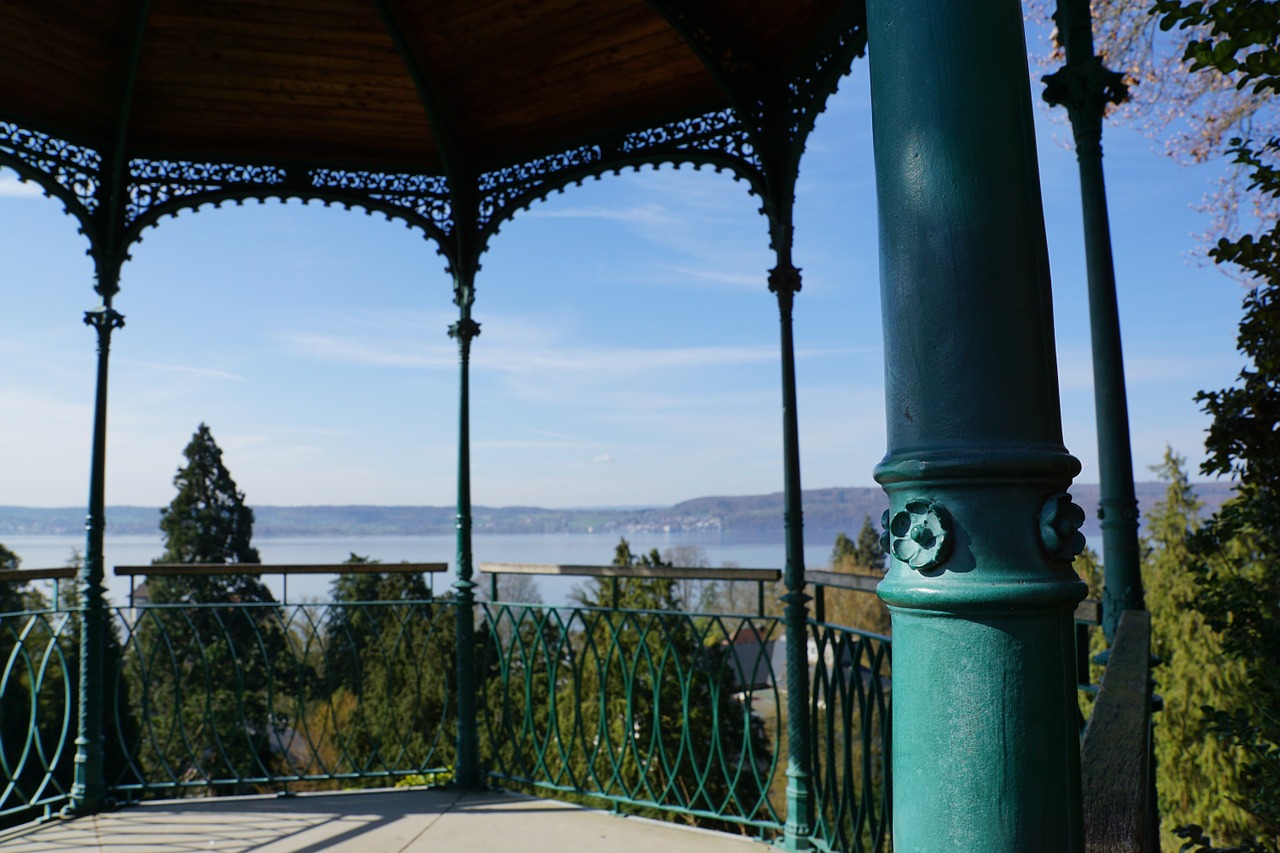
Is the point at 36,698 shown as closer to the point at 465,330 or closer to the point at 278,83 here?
the point at 465,330

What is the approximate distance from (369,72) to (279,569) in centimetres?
240

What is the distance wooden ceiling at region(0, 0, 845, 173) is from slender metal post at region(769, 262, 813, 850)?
1.43 meters

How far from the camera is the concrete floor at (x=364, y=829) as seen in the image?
11.6ft

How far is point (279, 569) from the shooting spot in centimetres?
414

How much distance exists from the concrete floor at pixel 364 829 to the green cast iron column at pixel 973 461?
122 inches

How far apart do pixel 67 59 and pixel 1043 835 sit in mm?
Result: 4701

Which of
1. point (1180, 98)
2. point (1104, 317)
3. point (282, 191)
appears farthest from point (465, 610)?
point (1180, 98)

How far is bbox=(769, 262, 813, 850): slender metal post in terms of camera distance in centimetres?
357

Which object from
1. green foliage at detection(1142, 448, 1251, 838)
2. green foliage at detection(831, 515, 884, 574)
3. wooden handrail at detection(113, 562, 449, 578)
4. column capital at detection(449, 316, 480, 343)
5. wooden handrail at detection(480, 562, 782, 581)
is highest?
column capital at detection(449, 316, 480, 343)

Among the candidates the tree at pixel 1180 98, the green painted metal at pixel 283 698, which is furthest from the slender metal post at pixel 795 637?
the tree at pixel 1180 98

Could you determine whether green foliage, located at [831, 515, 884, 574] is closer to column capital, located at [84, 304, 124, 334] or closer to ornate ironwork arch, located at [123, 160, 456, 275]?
ornate ironwork arch, located at [123, 160, 456, 275]

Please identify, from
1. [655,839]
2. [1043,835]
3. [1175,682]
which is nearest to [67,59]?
[655,839]

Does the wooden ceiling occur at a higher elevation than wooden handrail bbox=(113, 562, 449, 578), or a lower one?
higher

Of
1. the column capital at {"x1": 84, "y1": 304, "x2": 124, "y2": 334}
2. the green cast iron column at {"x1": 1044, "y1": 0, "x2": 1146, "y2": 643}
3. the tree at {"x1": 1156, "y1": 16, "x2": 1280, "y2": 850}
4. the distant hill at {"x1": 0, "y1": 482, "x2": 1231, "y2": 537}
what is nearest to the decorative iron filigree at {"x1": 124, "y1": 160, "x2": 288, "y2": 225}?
the column capital at {"x1": 84, "y1": 304, "x2": 124, "y2": 334}
